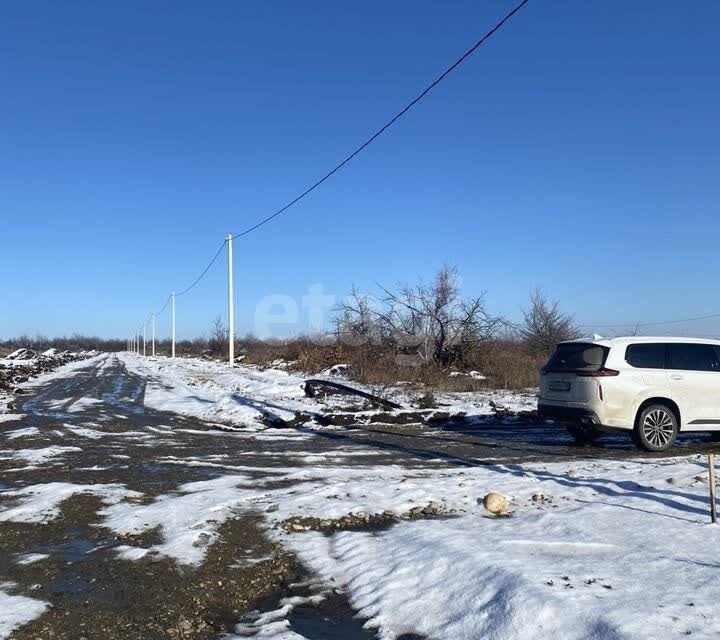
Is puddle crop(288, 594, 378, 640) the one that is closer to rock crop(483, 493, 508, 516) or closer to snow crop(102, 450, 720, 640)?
snow crop(102, 450, 720, 640)

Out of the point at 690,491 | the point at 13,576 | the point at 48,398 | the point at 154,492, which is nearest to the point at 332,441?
the point at 154,492

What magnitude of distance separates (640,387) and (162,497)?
7.44 metres

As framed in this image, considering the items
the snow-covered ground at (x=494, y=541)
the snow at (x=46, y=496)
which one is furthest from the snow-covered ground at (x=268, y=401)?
the snow-covered ground at (x=494, y=541)

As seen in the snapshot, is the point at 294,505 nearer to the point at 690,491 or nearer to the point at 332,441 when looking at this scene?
the point at 690,491

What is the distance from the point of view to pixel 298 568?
5.29 meters

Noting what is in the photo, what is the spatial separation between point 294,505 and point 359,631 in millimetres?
3111

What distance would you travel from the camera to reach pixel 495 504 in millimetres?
6754

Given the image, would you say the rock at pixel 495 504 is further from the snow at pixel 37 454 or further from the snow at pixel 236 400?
the snow at pixel 236 400

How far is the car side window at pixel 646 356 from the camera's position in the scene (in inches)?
419

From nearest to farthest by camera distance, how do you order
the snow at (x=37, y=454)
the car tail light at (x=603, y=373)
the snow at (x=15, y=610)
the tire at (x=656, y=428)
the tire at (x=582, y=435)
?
the snow at (x=15, y=610), the snow at (x=37, y=454), the car tail light at (x=603, y=373), the tire at (x=656, y=428), the tire at (x=582, y=435)

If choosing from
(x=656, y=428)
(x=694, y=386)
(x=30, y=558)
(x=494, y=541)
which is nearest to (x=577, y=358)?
(x=656, y=428)

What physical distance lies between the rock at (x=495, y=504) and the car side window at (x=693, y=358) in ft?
18.1

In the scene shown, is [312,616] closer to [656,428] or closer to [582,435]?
[656,428]

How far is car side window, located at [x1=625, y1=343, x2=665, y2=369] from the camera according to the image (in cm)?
1063
